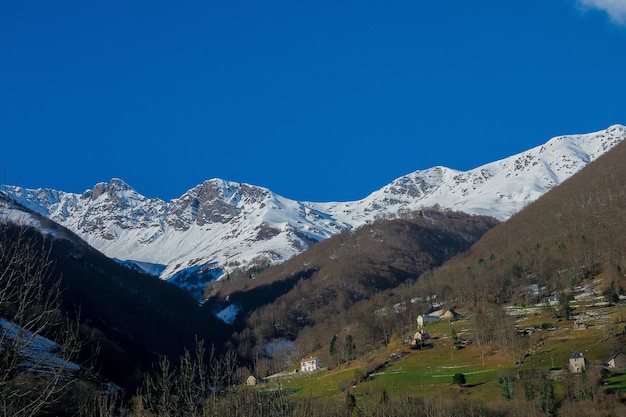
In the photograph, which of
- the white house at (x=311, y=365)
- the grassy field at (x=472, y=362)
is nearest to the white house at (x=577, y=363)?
the grassy field at (x=472, y=362)

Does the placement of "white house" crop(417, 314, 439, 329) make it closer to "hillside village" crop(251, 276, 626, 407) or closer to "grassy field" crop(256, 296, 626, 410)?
"hillside village" crop(251, 276, 626, 407)

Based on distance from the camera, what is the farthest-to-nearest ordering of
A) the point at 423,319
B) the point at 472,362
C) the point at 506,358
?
the point at 423,319 → the point at 472,362 → the point at 506,358

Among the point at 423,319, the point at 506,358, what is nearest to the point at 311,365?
the point at 423,319

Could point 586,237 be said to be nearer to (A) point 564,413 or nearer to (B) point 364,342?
(B) point 364,342

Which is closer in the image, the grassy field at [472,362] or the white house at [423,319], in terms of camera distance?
the grassy field at [472,362]

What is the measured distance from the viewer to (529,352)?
102 meters

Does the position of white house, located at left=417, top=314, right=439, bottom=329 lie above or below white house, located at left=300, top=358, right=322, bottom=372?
above

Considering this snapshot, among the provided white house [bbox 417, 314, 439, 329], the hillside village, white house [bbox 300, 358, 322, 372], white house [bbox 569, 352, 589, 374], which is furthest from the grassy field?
white house [bbox 417, 314, 439, 329]

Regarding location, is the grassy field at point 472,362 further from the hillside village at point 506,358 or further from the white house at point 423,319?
the white house at point 423,319

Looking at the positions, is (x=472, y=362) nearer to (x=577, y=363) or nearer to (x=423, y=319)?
(x=577, y=363)

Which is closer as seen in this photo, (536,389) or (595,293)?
(536,389)

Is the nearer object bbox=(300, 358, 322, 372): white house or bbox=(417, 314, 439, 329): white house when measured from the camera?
bbox=(300, 358, 322, 372): white house

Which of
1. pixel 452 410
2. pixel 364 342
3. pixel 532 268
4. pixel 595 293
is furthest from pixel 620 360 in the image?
pixel 532 268

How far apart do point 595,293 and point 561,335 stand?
35042mm
